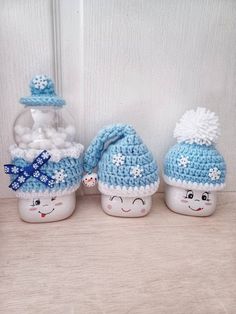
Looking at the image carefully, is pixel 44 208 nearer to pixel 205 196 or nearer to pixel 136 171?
pixel 136 171

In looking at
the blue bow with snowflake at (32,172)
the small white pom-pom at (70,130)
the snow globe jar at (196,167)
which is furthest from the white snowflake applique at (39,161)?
the snow globe jar at (196,167)

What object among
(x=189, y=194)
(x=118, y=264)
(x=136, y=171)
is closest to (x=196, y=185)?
(x=189, y=194)

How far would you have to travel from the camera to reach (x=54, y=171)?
56 centimetres

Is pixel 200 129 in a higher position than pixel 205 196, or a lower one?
higher

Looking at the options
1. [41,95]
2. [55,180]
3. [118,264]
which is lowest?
[118,264]

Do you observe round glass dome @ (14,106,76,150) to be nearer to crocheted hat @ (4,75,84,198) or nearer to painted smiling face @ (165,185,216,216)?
crocheted hat @ (4,75,84,198)

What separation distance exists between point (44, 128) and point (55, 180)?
12 cm

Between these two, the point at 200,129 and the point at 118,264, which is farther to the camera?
the point at 200,129

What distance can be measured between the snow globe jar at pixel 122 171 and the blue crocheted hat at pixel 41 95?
129 millimetres

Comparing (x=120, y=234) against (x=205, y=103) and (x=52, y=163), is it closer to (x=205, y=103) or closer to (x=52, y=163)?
(x=52, y=163)

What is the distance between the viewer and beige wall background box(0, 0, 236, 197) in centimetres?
62

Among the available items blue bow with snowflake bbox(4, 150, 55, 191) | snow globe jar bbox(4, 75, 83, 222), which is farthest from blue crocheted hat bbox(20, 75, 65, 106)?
blue bow with snowflake bbox(4, 150, 55, 191)

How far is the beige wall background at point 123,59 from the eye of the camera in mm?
616

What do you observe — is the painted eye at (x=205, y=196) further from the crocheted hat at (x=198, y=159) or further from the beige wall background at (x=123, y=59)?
the beige wall background at (x=123, y=59)
